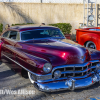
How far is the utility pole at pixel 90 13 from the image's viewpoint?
33.8ft

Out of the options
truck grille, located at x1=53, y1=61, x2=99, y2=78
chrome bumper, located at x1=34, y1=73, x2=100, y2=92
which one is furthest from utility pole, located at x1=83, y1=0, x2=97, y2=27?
chrome bumper, located at x1=34, y1=73, x2=100, y2=92

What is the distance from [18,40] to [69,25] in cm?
602

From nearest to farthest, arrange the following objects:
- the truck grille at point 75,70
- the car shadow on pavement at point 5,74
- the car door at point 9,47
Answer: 1. the truck grille at point 75,70
2. the car door at point 9,47
3. the car shadow on pavement at point 5,74

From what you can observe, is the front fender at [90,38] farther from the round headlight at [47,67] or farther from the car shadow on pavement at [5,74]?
the round headlight at [47,67]

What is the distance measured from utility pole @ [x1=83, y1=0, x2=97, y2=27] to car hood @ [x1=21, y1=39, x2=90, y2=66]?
271 inches

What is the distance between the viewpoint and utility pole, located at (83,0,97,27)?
10.3 metres

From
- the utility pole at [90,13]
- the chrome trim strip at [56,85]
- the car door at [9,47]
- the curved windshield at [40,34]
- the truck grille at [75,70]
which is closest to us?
the chrome trim strip at [56,85]

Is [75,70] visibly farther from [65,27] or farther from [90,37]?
[65,27]

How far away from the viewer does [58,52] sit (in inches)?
142

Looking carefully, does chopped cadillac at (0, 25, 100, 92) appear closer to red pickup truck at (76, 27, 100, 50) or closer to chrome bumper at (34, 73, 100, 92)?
chrome bumper at (34, 73, 100, 92)

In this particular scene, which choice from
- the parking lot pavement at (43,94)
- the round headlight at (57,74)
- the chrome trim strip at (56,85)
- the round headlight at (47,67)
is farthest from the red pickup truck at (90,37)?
the round headlight at (47,67)

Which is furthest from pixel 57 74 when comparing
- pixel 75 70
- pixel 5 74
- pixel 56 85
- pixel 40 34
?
pixel 5 74

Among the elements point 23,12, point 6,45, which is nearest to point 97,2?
point 23,12

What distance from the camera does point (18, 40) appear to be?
4426mm
